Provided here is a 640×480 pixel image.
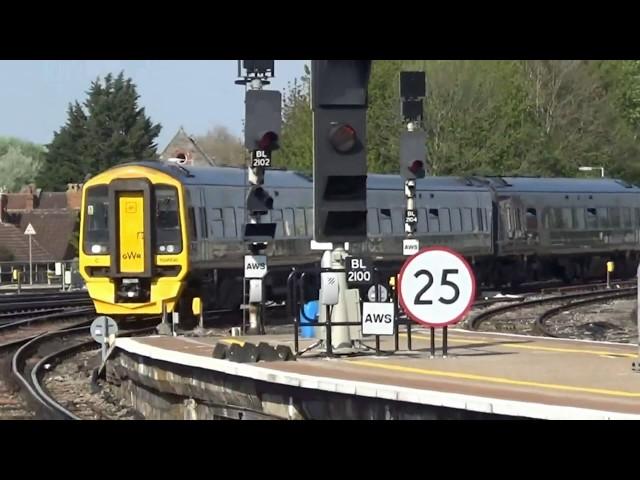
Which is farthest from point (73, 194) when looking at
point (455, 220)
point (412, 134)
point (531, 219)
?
point (412, 134)

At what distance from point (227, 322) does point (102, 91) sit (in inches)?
2464

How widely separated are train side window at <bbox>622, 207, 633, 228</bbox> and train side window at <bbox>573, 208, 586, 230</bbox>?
2834 mm

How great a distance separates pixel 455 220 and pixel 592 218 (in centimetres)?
748

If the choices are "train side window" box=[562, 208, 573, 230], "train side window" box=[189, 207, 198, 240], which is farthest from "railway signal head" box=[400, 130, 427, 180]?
"train side window" box=[562, 208, 573, 230]

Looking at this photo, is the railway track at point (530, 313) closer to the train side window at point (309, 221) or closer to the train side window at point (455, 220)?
the train side window at point (455, 220)

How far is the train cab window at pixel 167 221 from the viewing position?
2400 cm

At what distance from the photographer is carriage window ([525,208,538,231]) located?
37906 mm

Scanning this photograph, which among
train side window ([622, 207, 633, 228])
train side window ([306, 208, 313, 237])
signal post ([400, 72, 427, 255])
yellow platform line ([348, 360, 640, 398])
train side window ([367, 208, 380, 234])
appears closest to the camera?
yellow platform line ([348, 360, 640, 398])

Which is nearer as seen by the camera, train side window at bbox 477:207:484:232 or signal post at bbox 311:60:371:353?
signal post at bbox 311:60:371:353

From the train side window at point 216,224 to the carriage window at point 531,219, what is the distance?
47.8ft

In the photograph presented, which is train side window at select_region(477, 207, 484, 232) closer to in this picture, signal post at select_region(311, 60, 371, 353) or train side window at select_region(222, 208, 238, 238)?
train side window at select_region(222, 208, 238, 238)

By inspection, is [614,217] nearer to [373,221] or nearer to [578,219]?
[578,219]

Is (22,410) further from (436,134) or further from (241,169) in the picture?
(436,134)

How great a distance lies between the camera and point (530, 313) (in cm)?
2831
